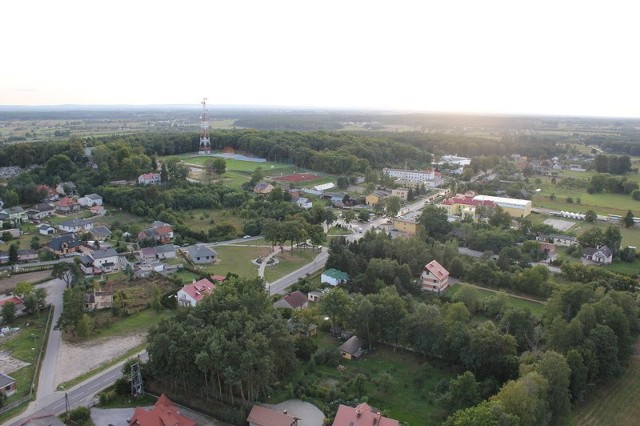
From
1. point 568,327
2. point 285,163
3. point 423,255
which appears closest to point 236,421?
point 568,327

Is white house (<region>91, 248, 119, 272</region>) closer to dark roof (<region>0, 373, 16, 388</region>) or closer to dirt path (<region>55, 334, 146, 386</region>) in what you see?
dirt path (<region>55, 334, 146, 386</region>)

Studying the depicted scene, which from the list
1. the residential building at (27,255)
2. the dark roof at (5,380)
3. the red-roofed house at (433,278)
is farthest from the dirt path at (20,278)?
the red-roofed house at (433,278)

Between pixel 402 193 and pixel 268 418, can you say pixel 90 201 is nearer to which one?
pixel 402 193

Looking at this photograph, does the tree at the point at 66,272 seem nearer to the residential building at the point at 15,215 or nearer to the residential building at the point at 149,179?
the residential building at the point at 15,215

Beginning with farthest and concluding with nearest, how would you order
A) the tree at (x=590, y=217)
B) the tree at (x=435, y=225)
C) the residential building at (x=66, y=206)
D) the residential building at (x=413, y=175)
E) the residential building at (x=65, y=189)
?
the residential building at (x=413, y=175), the residential building at (x=65, y=189), the residential building at (x=66, y=206), the tree at (x=590, y=217), the tree at (x=435, y=225)

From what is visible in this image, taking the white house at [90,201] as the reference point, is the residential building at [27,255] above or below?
below

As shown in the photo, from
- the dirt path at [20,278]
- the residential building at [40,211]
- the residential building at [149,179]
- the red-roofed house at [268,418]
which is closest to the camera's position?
the red-roofed house at [268,418]

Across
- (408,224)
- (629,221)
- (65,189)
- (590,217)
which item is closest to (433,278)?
(408,224)

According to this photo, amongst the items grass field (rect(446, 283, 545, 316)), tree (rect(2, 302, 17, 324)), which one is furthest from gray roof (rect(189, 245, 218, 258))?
grass field (rect(446, 283, 545, 316))
